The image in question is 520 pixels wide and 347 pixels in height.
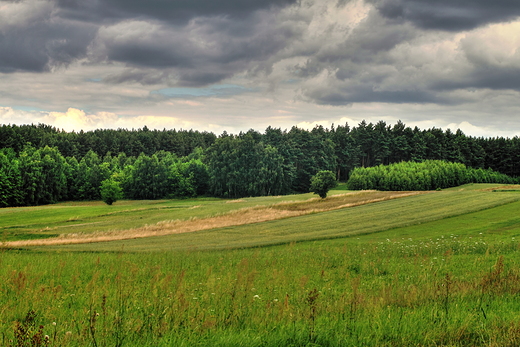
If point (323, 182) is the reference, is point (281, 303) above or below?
above

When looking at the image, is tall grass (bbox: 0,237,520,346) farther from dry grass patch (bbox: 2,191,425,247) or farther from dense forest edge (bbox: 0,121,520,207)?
dense forest edge (bbox: 0,121,520,207)

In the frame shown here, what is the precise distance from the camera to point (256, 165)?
4392 inches

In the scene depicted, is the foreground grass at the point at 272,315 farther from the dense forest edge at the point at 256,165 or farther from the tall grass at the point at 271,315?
the dense forest edge at the point at 256,165

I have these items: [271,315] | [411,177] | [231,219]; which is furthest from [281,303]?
[411,177]

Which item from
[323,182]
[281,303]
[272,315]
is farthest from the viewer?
[323,182]

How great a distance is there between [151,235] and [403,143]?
118 metres

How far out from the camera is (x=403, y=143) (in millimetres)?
137000

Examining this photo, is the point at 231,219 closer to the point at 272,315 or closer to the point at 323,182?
the point at 323,182

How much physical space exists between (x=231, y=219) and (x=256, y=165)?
63858 mm

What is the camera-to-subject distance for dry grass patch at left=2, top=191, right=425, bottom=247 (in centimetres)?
3589

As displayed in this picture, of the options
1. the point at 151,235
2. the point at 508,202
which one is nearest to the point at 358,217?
the point at 508,202

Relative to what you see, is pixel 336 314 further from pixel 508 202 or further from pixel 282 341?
pixel 508 202

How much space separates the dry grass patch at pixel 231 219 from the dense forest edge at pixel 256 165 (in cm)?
4013

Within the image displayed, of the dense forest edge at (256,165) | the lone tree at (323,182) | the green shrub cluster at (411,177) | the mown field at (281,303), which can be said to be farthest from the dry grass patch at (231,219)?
the dense forest edge at (256,165)
